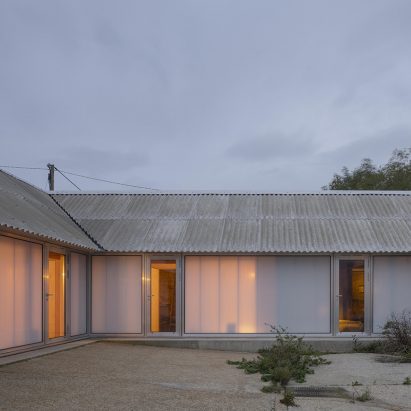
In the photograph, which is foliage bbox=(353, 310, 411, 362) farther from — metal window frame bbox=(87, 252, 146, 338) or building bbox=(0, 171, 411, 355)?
metal window frame bbox=(87, 252, 146, 338)

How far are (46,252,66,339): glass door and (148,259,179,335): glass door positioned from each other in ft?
6.78

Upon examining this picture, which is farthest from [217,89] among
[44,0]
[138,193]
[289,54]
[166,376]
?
[166,376]

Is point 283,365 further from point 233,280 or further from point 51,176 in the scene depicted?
point 51,176

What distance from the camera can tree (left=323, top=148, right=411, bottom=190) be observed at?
1492 inches

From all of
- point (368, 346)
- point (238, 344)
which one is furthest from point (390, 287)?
point (238, 344)

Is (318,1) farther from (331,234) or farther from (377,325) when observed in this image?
(377,325)

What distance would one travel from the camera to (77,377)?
8688 millimetres

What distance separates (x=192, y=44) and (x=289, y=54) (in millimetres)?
3060

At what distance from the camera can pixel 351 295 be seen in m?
14.1

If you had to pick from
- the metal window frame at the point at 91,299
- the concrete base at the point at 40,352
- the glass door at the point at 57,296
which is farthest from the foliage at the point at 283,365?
the glass door at the point at 57,296

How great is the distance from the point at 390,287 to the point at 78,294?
7198mm

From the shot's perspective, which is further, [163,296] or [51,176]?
[51,176]

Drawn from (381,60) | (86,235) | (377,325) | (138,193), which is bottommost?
(377,325)

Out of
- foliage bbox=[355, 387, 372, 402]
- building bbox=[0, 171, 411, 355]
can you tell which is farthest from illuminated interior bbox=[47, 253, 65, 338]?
foliage bbox=[355, 387, 372, 402]
